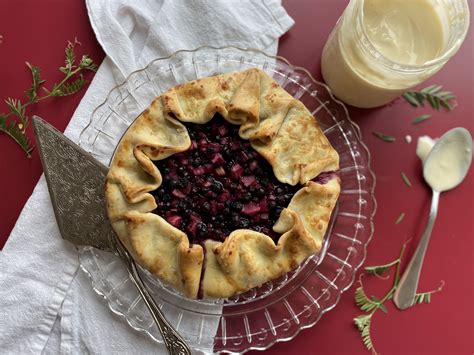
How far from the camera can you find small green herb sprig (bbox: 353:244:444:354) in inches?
96.3

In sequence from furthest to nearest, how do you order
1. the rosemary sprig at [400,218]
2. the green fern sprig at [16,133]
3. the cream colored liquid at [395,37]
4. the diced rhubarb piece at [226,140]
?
the rosemary sprig at [400,218]
the green fern sprig at [16,133]
the cream colored liquid at [395,37]
the diced rhubarb piece at [226,140]

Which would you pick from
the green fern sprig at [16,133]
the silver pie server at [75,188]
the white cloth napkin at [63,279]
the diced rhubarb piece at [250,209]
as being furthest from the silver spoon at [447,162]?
the green fern sprig at [16,133]

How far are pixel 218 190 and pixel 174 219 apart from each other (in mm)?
204

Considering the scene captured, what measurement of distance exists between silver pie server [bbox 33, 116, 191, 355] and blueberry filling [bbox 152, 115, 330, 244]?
296mm

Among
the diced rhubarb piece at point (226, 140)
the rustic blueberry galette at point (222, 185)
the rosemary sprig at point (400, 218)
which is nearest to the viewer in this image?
the rustic blueberry galette at point (222, 185)

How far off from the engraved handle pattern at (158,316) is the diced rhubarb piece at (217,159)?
516mm

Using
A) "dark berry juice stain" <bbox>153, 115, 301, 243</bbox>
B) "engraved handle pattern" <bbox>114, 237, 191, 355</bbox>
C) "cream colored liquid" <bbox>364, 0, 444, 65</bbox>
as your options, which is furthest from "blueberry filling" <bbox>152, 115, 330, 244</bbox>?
"cream colored liquid" <bbox>364, 0, 444, 65</bbox>

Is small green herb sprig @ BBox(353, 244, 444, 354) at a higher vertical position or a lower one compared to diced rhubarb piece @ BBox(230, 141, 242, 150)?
lower

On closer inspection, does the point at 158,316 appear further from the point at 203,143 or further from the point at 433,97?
the point at 433,97

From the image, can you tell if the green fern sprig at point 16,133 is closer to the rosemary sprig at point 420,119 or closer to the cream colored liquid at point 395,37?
the cream colored liquid at point 395,37

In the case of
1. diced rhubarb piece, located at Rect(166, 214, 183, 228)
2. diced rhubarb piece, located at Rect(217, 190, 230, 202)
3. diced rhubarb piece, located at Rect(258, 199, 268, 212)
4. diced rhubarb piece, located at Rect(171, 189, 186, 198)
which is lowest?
diced rhubarb piece, located at Rect(166, 214, 183, 228)

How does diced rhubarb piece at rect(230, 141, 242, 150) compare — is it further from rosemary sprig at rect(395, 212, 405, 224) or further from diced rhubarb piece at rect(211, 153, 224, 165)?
rosemary sprig at rect(395, 212, 405, 224)

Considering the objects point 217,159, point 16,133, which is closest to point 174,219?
point 217,159

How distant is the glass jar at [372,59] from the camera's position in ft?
6.94
